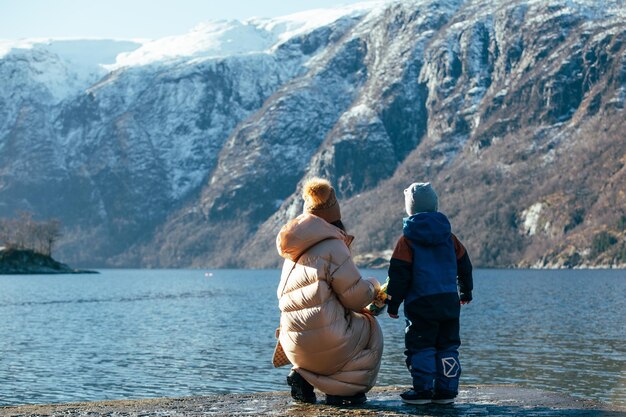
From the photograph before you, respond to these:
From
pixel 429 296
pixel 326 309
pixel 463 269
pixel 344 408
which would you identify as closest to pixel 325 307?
pixel 326 309

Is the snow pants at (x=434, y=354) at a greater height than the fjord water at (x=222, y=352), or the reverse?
the snow pants at (x=434, y=354)

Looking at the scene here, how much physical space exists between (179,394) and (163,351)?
19.1 metres

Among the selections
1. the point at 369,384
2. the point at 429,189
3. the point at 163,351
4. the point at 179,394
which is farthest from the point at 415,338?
the point at 163,351

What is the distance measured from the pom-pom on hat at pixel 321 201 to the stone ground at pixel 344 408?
3.34 meters

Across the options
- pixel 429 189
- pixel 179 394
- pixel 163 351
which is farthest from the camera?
pixel 163 351

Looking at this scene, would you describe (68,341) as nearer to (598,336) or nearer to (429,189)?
(598,336)

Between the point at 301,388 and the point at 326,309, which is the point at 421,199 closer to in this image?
the point at 326,309

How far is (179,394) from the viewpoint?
3741 centimetres

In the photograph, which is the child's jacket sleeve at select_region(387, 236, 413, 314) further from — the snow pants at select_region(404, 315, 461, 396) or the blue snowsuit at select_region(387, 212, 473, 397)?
the snow pants at select_region(404, 315, 461, 396)

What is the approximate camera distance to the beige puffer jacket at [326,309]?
637 inches

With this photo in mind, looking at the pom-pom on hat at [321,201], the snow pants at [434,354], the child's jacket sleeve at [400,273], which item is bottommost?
the snow pants at [434,354]

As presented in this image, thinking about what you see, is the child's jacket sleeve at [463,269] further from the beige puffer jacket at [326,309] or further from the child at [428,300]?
the beige puffer jacket at [326,309]

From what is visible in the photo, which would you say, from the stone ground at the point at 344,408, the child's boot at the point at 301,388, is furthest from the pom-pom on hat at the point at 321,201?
the stone ground at the point at 344,408

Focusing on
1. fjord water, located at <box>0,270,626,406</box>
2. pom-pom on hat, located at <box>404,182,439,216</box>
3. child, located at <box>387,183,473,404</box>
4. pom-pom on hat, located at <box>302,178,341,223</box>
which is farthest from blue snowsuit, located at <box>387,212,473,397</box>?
fjord water, located at <box>0,270,626,406</box>
